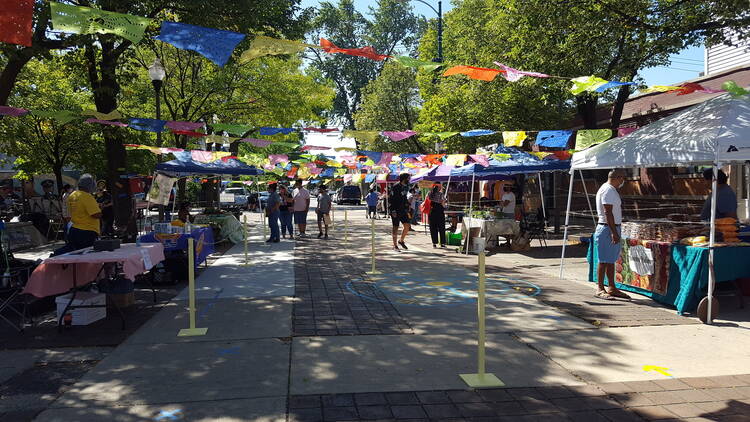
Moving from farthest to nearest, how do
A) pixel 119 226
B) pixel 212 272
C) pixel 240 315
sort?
pixel 119 226
pixel 212 272
pixel 240 315

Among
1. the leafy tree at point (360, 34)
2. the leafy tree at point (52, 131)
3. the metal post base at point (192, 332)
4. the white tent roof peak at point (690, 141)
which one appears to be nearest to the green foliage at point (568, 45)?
the white tent roof peak at point (690, 141)

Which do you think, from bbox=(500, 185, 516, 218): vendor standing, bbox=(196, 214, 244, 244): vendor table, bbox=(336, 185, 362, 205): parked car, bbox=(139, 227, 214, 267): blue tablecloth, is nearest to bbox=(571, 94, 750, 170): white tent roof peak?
bbox=(500, 185, 516, 218): vendor standing

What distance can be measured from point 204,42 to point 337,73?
50.0m

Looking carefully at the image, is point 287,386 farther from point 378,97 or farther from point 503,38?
point 378,97

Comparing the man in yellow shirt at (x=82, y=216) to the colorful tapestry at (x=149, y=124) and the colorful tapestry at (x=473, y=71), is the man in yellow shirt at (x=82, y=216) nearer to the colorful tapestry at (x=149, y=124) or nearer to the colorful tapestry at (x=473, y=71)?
the colorful tapestry at (x=149, y=124)

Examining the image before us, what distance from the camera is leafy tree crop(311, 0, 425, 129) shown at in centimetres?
5212

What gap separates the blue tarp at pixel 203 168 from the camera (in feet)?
42.6

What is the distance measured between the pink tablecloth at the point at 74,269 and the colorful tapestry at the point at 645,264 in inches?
278

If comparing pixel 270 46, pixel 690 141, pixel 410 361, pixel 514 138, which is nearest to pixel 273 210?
pixel 514 138

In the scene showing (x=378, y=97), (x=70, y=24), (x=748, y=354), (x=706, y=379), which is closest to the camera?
(x=706, y=379)

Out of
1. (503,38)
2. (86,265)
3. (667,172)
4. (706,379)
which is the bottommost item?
(706,379)

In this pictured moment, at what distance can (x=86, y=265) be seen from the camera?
6.72m

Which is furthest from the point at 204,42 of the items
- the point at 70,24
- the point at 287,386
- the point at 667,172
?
the point at 667,172

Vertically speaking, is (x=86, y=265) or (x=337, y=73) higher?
(x=337, y=73)
